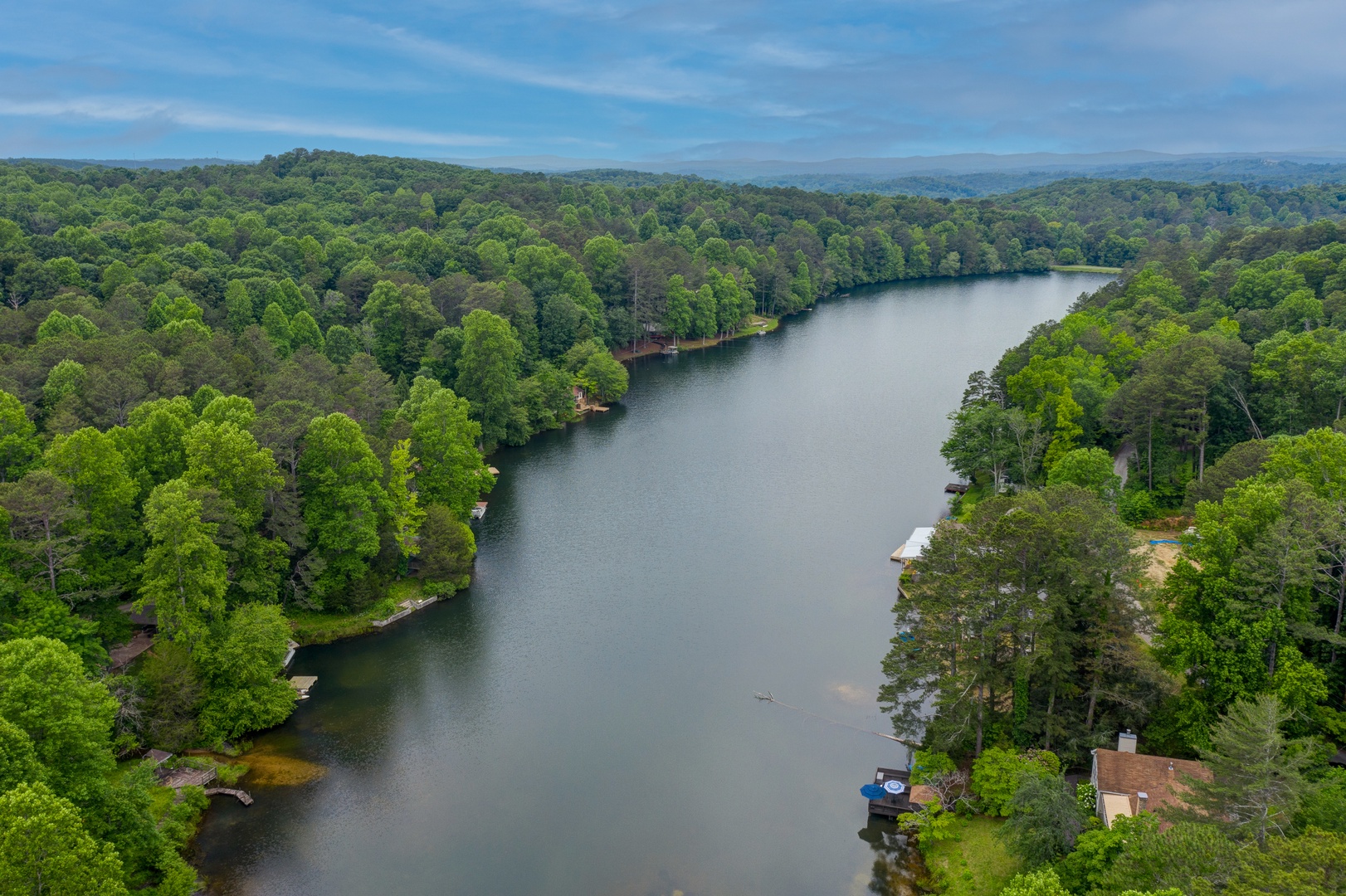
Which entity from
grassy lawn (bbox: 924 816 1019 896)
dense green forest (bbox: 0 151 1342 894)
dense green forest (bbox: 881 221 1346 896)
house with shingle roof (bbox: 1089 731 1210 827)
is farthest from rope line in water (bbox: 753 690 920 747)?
house with shingle roof (bbox: 1089 731 1210 827)

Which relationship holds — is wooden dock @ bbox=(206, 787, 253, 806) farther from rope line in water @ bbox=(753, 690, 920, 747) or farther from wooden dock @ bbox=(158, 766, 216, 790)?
rope line in water @ bbox=(753, 690, 920, 747)

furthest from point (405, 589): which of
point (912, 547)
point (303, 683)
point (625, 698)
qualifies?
point (912, 547)

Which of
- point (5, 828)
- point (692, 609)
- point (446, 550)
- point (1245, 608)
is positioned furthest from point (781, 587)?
point (5, 828)

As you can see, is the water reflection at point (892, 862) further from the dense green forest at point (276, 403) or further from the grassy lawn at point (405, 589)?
the grassy lawn at point (405, 589)

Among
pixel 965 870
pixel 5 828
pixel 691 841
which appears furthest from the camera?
pixel 691 841

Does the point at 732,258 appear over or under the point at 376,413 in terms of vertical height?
over

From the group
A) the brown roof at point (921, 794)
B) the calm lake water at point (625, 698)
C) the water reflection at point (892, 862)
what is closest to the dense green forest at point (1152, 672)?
the brown roof at point (921, 794)

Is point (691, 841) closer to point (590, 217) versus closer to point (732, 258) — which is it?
point (732, 258)
